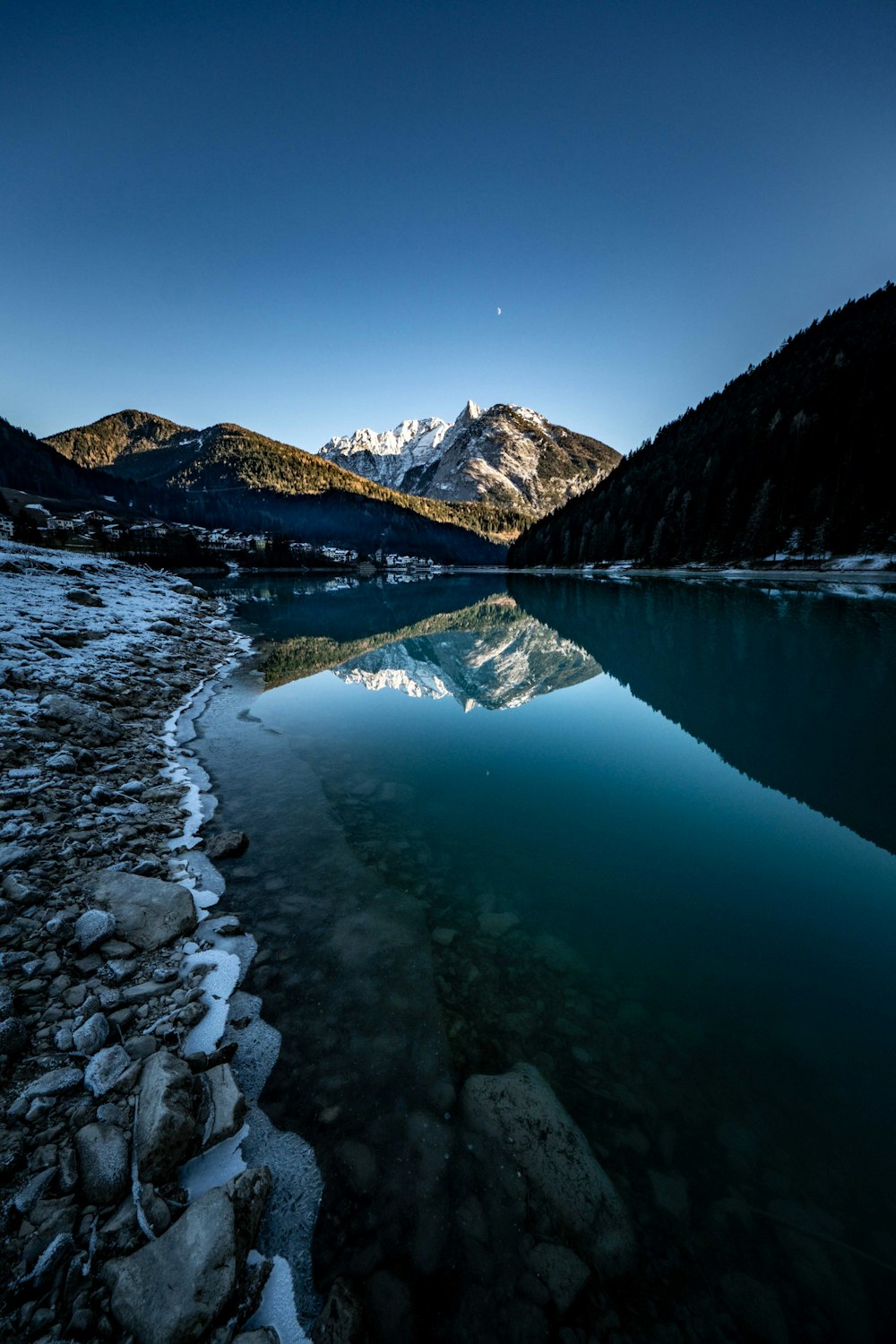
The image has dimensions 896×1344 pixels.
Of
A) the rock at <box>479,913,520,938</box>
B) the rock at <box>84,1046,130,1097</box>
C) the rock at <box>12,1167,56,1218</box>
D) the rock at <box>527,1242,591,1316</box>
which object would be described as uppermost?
the rock at <box>12,1167,56,1218</box>

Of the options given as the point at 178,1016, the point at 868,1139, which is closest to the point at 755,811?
the point at 868,1139

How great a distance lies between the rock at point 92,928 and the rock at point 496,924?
4.63m

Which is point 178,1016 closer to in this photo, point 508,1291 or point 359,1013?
point 359,1013

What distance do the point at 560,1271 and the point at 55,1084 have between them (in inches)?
161

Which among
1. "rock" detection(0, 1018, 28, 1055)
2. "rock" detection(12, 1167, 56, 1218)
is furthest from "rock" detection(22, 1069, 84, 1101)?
"rock" detection(12, 1167, 56, 1218)

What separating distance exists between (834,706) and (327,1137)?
1853cm

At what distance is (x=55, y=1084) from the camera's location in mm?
3602

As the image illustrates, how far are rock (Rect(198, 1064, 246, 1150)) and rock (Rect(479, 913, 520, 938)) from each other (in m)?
3.36

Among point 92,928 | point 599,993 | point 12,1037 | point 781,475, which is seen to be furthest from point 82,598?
point 781,475

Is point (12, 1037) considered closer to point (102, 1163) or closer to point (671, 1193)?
point (102, 1163)

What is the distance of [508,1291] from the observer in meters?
3.06

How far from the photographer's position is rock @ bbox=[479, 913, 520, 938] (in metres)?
6.33

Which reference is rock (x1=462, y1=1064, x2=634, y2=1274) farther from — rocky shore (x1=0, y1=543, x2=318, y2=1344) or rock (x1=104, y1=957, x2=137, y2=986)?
rock (x1=104, y1=957, x2=137, y2=986)

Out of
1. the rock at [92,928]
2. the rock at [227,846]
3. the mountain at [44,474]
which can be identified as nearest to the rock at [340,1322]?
the rock at [92,928]
